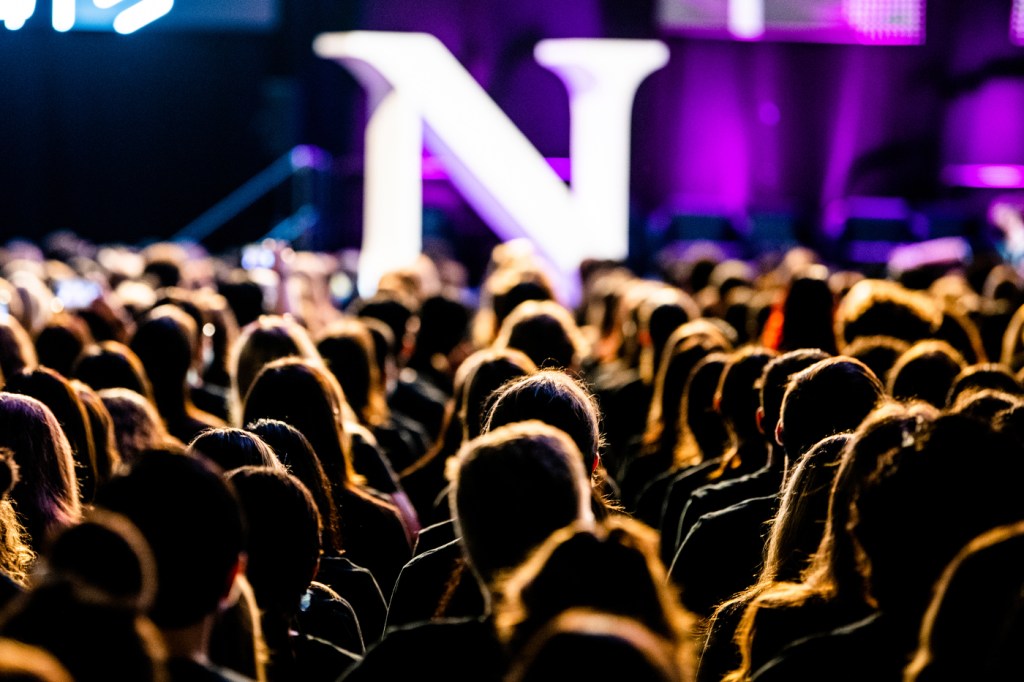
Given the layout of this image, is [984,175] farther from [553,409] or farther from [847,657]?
[847,657]

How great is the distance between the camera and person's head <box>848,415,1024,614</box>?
2.23m

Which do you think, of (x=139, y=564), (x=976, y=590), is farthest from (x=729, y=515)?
(x=139, y=564)

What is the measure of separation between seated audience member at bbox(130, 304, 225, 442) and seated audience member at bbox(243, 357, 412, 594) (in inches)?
47.6

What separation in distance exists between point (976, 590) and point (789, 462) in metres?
1.49

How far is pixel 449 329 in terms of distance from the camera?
635 centimetres

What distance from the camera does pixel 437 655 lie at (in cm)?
211

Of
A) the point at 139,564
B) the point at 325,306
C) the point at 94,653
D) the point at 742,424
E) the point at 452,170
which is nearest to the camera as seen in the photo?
the point at 94,653

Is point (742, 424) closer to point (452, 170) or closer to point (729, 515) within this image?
point (729, 515)

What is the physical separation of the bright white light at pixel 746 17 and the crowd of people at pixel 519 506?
1403 cm

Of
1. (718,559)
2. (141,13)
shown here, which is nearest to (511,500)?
(718,559)

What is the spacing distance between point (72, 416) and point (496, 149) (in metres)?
11.9

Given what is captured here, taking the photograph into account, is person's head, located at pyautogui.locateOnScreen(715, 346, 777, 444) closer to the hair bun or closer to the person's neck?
the hair bun

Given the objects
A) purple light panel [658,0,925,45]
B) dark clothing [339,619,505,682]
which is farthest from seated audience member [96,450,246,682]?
purple light panel [658,0,925,45]

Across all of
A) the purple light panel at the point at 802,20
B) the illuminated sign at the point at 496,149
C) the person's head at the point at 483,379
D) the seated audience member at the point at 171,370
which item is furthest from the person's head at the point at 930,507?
the purple light panel at the point at 802,20
